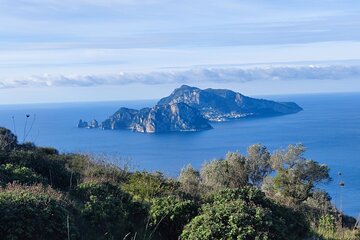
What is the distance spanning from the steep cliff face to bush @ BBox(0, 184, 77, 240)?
160315 mm

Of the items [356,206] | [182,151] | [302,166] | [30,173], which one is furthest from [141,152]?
[30,173]

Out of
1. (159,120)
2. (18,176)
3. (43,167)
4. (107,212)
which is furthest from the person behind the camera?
(159,120)

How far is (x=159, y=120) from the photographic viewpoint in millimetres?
176125

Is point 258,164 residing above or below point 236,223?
below

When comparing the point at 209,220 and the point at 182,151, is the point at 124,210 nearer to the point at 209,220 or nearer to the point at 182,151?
the point at 209,220

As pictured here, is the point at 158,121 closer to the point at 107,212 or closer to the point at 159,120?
the point at 159,120

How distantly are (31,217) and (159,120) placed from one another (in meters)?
170

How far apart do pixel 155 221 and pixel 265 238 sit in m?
2.41

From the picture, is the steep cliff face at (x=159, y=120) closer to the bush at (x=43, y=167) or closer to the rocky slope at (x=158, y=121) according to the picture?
the rocky slope at (x=158, y=121)

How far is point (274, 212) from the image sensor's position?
877 centimetres

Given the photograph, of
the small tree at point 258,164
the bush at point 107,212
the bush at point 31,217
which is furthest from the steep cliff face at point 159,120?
the bush at point 31,217

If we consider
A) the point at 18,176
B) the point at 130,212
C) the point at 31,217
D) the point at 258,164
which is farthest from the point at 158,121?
the point at 31,217

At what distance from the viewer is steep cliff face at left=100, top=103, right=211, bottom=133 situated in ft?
564

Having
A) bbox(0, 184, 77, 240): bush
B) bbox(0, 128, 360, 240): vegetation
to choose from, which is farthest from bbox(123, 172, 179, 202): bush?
bbox(0, 184, 77, 240): bush
